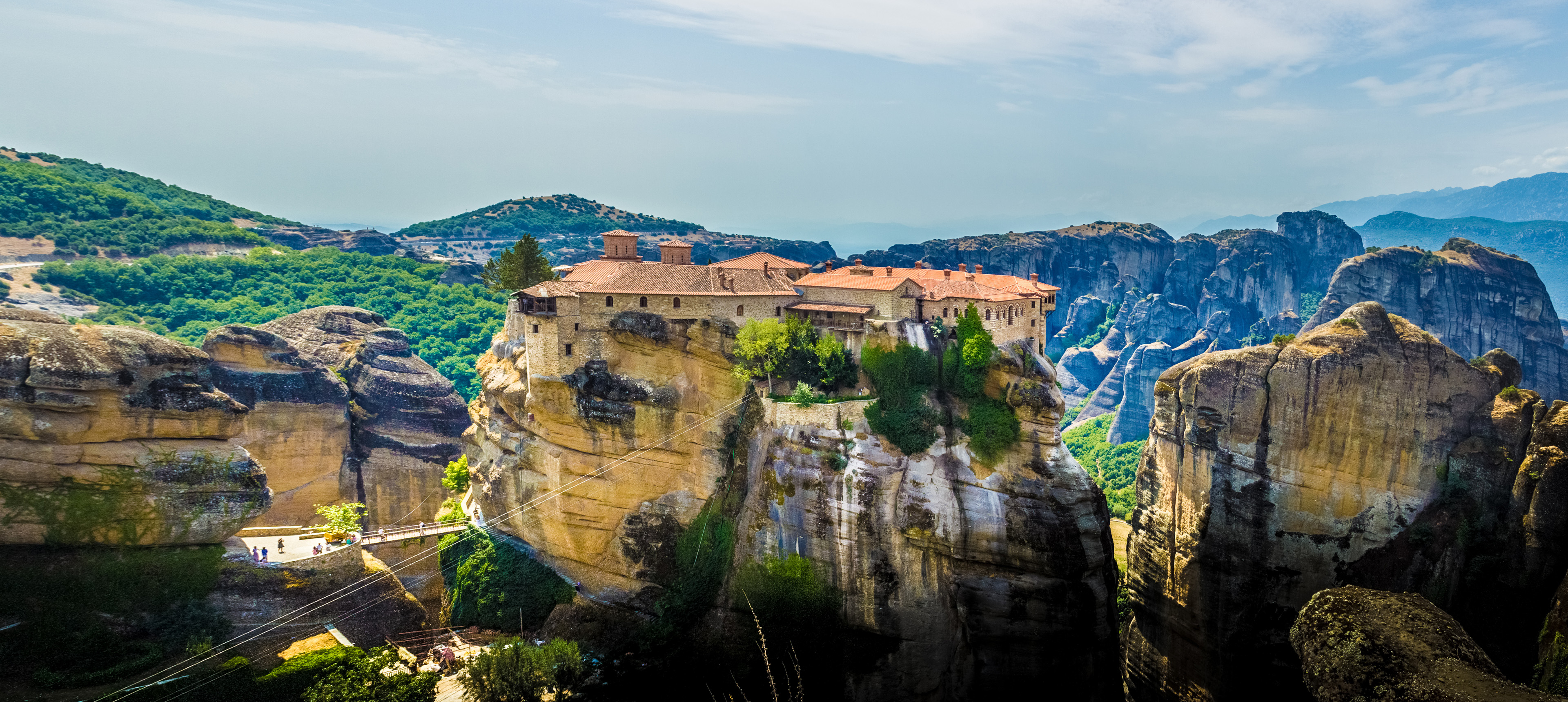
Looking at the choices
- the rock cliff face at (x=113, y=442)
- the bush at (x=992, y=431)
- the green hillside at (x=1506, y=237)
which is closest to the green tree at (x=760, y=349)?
the bush at (x=992, y=431)

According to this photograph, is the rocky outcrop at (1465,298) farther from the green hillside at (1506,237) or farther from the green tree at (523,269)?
the green tree at (523,269)

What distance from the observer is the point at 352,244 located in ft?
264

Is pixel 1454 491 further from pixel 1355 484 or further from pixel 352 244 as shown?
pixel 352 244

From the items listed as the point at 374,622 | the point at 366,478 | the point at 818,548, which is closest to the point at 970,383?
the point at 818,548

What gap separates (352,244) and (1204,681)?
2945 inches

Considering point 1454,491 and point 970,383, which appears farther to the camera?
point 970,383

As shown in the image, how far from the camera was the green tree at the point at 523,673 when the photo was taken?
28.7 metres

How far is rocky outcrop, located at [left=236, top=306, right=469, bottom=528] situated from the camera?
38562 millimetres

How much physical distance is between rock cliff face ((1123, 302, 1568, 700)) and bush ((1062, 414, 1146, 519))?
23048mm

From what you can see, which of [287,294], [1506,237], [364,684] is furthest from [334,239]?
[1506,237]

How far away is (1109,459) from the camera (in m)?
66.9

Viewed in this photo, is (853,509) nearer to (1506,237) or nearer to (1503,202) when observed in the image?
(1506,237)

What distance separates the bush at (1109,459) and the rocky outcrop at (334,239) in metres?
56.9

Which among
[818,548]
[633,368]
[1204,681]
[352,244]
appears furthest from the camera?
[352,244]
